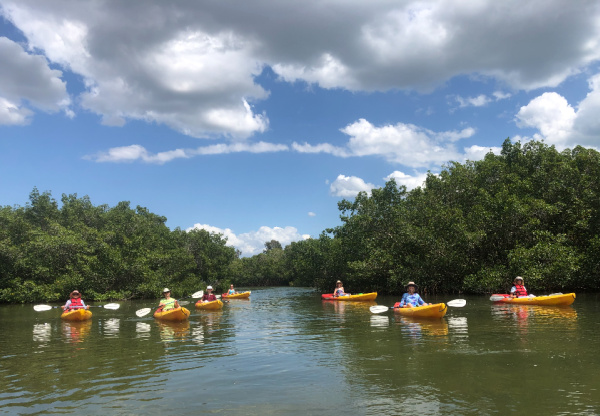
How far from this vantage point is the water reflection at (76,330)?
472 inches

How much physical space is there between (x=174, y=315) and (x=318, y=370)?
9003 millimetres

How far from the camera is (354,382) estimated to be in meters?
6.41

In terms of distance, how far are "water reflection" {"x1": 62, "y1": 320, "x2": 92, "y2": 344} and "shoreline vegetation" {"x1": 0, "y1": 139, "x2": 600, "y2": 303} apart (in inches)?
646

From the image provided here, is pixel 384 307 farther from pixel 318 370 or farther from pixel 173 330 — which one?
pixel 318 370

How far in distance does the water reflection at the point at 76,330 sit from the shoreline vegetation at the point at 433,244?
1641 centimetres

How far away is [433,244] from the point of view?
27.3 metres

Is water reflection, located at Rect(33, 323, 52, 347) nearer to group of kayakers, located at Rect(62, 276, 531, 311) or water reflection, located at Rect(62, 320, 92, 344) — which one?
water reflection, located at Rect(62, 320, 92, 344)

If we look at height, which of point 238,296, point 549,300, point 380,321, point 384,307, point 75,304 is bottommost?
point 238,296

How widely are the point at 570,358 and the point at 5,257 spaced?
36442mm

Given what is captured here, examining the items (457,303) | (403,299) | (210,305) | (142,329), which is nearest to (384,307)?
(403,299)

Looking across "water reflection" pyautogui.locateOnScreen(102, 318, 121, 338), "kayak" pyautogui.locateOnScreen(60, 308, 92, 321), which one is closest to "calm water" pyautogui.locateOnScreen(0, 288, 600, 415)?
"water reflection" pyautogui.locateOnScreen(102, 318, 121, 338)

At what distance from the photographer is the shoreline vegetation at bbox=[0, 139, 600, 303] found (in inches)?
925

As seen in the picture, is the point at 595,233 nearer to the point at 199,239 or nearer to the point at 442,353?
the point at 442,353

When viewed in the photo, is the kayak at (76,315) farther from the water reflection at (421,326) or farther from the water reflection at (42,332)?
the water reflection at (421,326)
